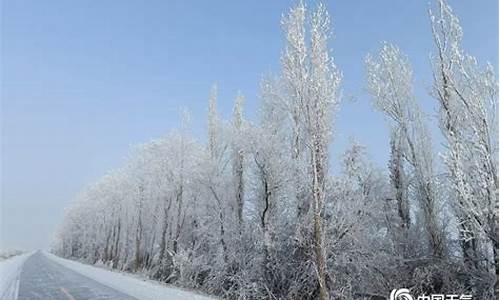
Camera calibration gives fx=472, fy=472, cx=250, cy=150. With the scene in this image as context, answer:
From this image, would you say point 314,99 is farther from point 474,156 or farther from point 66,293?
point 66,293

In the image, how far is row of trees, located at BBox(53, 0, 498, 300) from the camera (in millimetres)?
13727

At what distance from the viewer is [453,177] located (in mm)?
13773

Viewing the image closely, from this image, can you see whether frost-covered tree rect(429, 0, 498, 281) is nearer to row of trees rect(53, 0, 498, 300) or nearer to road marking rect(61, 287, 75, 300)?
row of trees rect(53, 0, 498, 300)

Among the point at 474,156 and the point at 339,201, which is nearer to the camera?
the point at 474,156

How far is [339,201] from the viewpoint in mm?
18625

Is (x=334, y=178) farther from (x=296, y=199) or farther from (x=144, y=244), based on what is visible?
(x=144, y=244)

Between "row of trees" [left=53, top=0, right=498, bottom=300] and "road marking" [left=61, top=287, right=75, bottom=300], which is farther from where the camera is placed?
"road marking" [left=61, top=287, right=75, bottom=300]

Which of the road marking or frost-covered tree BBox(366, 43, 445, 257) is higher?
frost-covered tree BBox(366, 43, 445, 257)

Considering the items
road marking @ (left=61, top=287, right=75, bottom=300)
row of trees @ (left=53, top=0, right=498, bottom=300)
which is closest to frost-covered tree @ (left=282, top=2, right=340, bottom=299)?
row of trees @ (left=53, top=0, right=498, bottom=300)

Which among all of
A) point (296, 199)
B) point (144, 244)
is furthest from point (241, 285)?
point (144, 244)

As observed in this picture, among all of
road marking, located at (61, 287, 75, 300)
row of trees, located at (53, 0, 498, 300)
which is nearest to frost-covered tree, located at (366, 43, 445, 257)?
row of trees, located at (53, 0, 498, 300)

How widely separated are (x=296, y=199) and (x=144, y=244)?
122 feet

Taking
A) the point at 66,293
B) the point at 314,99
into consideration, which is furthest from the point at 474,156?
the point at 66,293

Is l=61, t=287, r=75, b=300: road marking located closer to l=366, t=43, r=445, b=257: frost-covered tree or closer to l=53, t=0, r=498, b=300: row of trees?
l=53, t=0, r=498, b=300: row of trees
